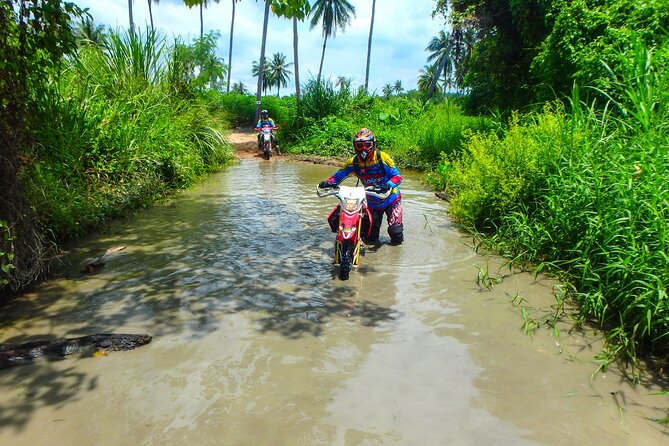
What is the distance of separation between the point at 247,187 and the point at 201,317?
712cm

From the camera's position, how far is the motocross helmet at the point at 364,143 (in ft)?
19.2

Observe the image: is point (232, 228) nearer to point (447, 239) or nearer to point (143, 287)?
point (143, 287)

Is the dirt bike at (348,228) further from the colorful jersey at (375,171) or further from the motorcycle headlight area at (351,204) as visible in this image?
the colorful jersey at (375,171)

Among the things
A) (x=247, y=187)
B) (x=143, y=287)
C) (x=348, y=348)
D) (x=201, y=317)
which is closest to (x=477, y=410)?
(x=348, y=348)

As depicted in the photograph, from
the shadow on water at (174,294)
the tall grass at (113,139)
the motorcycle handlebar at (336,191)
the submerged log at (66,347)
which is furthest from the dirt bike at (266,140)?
the submerged log at (66,347)

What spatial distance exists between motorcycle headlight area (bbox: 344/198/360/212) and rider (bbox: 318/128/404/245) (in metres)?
0.48

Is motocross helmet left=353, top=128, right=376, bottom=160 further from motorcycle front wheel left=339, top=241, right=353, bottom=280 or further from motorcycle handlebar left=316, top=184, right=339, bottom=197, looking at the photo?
motorcycle front wheel left=339, top=241, right=353, bottom=280

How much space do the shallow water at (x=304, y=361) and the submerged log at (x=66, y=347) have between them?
92 mm

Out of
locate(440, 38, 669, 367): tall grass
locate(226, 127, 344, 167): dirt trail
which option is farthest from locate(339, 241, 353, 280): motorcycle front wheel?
locate(226, 127, 344, 167): dirt trail

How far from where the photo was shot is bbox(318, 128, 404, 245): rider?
5.87m

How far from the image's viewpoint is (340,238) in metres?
4.98

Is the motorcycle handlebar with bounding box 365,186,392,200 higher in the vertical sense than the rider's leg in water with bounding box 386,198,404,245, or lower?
higher

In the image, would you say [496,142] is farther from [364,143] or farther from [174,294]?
[174,294]

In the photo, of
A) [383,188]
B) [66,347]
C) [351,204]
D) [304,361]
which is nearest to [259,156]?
[383,188]
